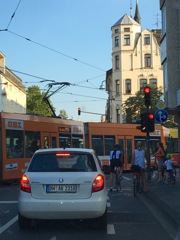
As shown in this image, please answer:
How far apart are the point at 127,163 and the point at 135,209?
58.6 ft

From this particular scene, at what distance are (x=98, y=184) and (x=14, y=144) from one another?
471 inches

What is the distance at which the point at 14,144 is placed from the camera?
19.9 m

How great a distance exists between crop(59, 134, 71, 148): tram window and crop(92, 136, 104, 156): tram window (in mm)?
3354

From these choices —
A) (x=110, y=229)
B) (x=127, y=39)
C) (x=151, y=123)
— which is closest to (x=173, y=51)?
(x=151, y=123)

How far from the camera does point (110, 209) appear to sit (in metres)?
A: 11.5

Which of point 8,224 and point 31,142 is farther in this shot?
point 31,142

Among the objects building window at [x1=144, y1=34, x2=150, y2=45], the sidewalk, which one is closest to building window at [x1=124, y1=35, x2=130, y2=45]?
building window at [x1=144, y1=34, x2=150, y2=45]

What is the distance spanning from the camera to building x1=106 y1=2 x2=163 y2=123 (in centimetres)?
7225

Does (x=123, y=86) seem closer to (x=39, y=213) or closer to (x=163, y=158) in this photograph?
(x=163, y=158)

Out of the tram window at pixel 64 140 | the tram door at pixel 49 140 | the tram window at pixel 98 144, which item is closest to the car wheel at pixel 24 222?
the tram door at pixel 49 140

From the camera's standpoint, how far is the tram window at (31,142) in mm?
20612

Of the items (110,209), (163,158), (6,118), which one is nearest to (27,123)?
(6,118)

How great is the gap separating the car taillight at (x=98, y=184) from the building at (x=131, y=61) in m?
63.3

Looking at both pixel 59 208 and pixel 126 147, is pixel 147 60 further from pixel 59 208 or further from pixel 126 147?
pixel 59 208
